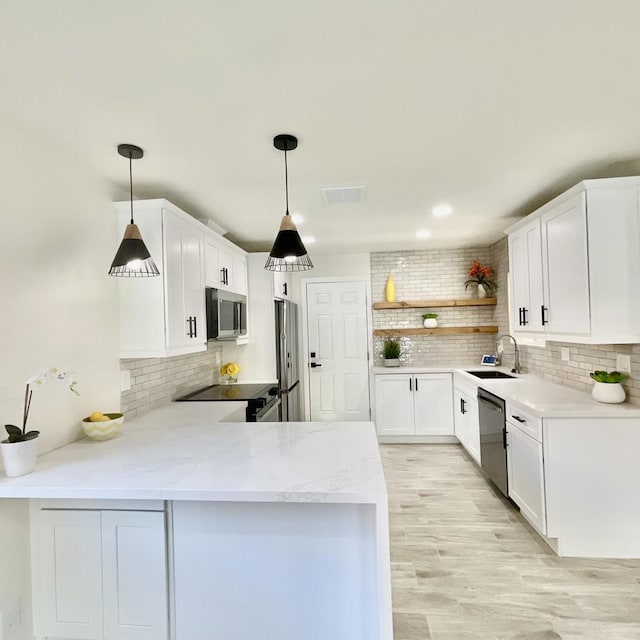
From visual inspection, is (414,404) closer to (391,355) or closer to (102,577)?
(391,355)

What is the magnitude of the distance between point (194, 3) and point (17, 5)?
506 millimetres

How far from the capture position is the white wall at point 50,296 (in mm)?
1583

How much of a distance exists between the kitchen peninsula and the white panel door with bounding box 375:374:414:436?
2951mm

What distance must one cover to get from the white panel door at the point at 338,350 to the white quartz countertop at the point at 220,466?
2836 millimetres

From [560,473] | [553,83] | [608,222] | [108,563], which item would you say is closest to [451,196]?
[608,222]

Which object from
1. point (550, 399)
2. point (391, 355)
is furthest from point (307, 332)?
point (550, 399)

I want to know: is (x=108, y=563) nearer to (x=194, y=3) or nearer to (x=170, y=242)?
(x=170, y=242)

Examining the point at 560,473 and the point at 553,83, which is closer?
the point at 553,83

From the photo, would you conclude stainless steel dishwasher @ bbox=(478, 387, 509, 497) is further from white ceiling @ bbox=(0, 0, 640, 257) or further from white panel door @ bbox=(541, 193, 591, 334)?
white ceiling @ bbox=(0, 0, 640, 257)

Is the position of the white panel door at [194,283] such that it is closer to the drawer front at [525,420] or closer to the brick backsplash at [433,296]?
the drawer front at [525,420]

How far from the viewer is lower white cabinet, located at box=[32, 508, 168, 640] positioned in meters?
1.52

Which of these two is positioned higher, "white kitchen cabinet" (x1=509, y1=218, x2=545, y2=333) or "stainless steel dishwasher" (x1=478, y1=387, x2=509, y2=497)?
"white kitchen cabinet" (x1=509, y1=218, x2=545, y2=333)

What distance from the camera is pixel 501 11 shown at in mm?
1127

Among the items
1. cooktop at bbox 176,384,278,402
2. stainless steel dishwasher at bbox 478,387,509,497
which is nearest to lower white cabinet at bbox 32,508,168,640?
cooktop at bbox 176,384,278,402
